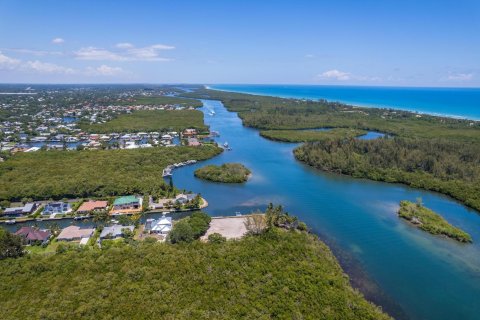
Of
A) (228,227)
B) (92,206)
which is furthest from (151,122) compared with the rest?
(228,227)

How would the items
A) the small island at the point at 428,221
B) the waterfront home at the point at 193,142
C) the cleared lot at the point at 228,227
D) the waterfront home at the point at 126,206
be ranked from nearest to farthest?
the cleared lot at the point at 228,227, the small island at the point at 428,221, the waterfront home at the point at 126,206, the waterfront home at the point at 193,142

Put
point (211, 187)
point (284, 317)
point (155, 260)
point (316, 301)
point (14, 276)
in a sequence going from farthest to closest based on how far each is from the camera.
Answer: point (211, 187) < point (155, 260) < point (14, 276) < point (316, 301) < point (284, 317)

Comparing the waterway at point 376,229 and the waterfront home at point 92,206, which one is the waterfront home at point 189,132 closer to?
the waterway at point 376,229

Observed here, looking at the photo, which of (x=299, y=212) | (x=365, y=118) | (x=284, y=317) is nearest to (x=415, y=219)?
Answer: (x=299, y=212)

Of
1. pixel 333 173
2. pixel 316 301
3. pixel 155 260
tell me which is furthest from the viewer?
pixel 333 173

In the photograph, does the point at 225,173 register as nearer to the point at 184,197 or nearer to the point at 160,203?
the point at 184,197

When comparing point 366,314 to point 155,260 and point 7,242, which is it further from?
point 7,242

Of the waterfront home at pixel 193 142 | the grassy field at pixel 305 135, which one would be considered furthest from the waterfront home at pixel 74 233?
the grassy field at pixel 305 135
